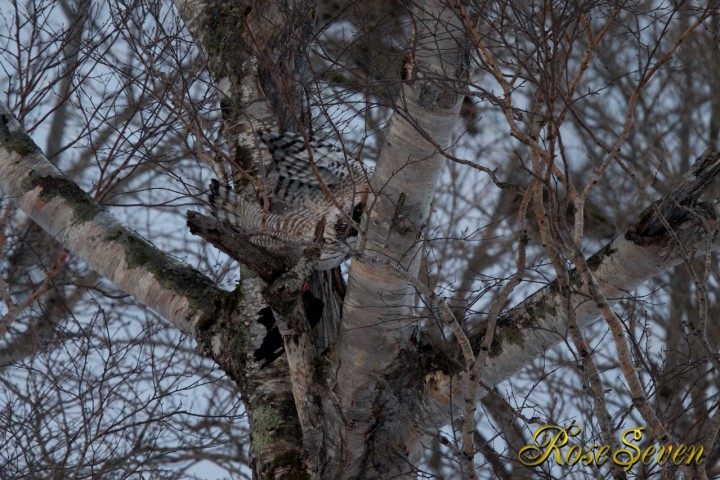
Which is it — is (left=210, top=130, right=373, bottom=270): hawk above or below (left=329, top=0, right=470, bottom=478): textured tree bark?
above

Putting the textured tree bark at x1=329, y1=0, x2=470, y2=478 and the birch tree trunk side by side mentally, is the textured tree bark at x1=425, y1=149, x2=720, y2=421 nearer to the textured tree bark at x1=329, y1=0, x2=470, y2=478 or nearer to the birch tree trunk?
the birch tree trunk

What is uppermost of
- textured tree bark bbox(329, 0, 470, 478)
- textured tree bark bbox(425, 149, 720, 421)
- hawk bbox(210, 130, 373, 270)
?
hawk bbox(210, 130, 373, 270)

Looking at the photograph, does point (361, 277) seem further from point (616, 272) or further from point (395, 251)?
point (616, 272)

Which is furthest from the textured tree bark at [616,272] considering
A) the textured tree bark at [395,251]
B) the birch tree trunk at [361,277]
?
the textured tree bark at [395,251]

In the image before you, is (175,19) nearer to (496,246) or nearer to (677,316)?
(496,246)

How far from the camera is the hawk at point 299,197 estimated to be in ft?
15.1

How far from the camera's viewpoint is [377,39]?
4344mm

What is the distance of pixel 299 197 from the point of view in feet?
16.3

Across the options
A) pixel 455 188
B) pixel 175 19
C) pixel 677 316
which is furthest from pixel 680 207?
pixel 677 316

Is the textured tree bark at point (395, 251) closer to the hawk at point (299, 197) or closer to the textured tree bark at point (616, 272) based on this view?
the textured tree bark at point (616, 272)

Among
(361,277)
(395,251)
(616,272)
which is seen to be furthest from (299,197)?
(616,272)

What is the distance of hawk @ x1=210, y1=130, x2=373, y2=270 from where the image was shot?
4.59 m

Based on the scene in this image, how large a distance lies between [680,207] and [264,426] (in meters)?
2.29

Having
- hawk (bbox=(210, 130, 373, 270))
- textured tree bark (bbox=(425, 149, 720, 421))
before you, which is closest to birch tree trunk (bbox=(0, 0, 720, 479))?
textured tree bark (bbox=(425, 149, 720, 421))
